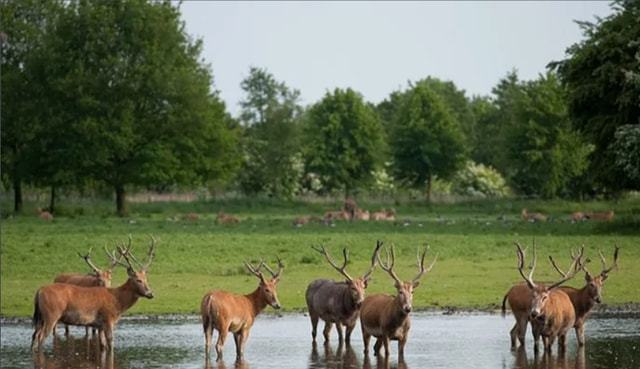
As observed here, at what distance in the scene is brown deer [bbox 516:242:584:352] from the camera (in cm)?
2398

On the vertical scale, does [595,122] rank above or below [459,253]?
above

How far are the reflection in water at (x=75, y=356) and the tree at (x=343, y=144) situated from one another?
75577 mm

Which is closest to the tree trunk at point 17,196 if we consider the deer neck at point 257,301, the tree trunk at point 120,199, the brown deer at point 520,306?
the tree trunk at point 120,199

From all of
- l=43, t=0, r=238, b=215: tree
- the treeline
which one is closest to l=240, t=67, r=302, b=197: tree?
the treeline

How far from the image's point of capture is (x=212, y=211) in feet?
268

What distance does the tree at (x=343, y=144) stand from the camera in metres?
105

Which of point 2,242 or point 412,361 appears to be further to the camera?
point 2,242

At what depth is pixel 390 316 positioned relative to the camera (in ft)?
80.9

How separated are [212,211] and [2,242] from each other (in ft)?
114

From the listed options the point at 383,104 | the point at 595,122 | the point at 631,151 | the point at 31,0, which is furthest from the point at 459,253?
the point at 383,104

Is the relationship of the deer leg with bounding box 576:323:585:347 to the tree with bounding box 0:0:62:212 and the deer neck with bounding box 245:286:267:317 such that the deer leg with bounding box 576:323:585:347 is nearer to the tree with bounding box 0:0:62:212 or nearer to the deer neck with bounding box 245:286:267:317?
the deer neck with bounding box 245:286:267:317

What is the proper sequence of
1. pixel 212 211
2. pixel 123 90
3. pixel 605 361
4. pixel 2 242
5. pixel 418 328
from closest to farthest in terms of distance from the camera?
pixel 605 361
pixel 418 328
pixel 2 242
pixel 123 90
pixel 212 211

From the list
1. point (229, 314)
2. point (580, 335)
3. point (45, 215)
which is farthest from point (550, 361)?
point (45, 215)

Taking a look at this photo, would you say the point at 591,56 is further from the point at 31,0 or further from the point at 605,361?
the point at 31,0
